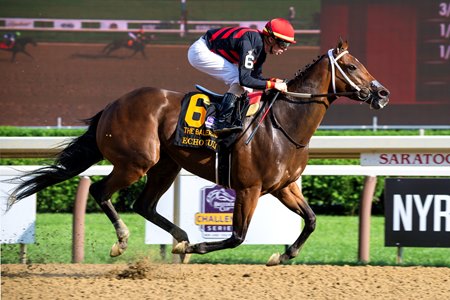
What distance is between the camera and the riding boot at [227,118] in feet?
18.7

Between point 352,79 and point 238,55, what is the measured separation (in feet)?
2.54

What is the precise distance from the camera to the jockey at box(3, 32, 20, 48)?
14.5 meters

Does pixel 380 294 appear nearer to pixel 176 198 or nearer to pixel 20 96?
pixel 176 198

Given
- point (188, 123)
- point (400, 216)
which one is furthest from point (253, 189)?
point (400, 216)

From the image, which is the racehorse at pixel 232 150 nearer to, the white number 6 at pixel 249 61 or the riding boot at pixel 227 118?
the riding boot at pixel 227 118

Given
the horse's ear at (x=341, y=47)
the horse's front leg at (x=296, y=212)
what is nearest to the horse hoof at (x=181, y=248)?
the horse's front leg at (x=296, y=212)

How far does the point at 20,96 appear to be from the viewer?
554 inches

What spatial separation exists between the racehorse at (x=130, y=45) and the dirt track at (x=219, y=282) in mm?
8024

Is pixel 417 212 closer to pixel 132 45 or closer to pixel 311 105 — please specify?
pixel 311 105

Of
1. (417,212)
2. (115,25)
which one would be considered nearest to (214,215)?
(417,212)

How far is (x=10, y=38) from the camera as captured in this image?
1452cm

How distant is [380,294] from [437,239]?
1.42 m

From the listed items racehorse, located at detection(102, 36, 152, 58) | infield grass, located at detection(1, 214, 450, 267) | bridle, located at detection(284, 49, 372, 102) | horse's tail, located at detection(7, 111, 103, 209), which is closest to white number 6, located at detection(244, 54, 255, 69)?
bridle, located at detection(284, 49, 372, 102)

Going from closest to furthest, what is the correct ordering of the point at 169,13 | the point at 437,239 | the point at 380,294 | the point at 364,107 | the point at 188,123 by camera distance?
1. the point at 380,294
2. the point at 188,123
3. the point at 437,239
4. the point at 364,107
5. the point at 169,13
